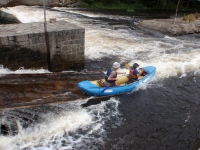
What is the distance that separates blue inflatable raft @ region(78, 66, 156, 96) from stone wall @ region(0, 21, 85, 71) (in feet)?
4.62

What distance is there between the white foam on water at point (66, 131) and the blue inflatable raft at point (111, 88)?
462 mm

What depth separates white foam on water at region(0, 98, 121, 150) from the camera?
175 inches

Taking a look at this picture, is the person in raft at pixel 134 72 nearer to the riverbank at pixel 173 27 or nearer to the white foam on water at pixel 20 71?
the white foam on water at pixel 20 71

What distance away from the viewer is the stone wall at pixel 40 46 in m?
6.08

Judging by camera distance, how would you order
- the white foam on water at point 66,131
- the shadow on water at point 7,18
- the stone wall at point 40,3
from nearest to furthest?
1. the white foam on water at point 66,131
2. the shadow on water at point 7,18
3. the stone wall at point 40,3

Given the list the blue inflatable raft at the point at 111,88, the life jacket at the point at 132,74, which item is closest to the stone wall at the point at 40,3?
the blue inflatable raft at the point at 111,88

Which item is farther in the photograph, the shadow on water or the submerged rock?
the submerged rock

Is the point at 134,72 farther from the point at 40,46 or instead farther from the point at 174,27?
the point at 174,27

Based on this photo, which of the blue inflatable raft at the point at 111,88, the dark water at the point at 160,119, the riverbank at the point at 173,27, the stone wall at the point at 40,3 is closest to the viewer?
the dark water at the point at 160,119

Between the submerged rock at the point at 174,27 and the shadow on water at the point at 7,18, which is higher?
the shadow on water at the point at 7,18

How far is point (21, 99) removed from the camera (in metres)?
5.33

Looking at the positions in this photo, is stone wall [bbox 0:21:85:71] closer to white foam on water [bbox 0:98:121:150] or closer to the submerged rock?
white foam on water [bbox 0:98:121:150]

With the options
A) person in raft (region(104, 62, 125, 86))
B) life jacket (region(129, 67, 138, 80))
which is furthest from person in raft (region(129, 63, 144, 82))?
person in raft (region(104, 62, 125, 86))

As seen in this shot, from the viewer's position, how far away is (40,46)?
6551 millimetres
